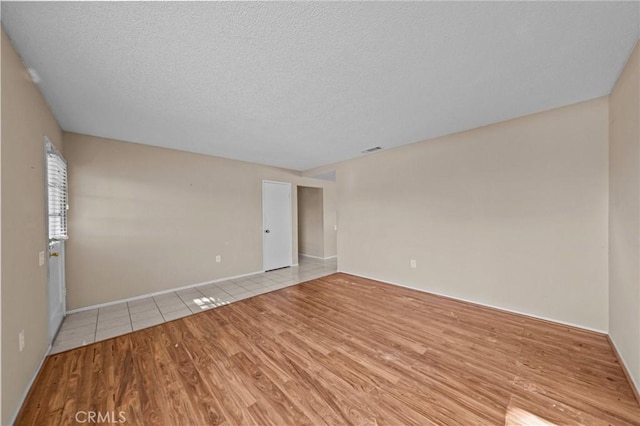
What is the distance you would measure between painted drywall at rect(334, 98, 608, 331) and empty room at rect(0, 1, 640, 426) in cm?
2

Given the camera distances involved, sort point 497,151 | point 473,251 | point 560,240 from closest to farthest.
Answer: point 560,240 < point 497,151 < point 473,251

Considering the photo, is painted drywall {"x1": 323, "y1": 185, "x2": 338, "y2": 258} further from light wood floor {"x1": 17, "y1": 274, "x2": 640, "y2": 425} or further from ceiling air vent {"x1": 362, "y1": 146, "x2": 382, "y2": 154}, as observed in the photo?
light wood floor {"x1": 17, "y1": 274, "x2": 640, "y2": 425}

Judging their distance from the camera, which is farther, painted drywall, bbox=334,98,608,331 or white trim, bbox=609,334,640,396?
painted drywall, bbox=334,98,608,331

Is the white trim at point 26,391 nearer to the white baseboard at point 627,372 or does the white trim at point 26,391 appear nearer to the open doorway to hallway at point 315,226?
the white baseboard at point 627,372

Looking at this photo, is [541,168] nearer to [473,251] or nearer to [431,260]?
A: [473,251]

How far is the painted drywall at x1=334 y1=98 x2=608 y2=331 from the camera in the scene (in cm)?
239

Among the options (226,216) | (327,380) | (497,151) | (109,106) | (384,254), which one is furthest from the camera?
(226,216)

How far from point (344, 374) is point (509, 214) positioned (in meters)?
2.69

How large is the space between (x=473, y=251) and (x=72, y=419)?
408 cm

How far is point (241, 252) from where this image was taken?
4.68m

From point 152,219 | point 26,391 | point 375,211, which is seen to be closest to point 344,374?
point 26,391

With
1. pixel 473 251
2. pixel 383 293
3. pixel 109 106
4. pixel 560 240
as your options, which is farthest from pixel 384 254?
pixel 109 106

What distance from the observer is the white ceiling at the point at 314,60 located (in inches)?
51.9

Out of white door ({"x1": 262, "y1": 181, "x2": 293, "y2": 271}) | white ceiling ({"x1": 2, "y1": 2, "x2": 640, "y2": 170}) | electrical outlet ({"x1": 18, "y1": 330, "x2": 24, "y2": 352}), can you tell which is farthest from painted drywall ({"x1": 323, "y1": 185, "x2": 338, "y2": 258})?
electrical outlet ({"x1": 18, "y1": 330, "x2": 24, "y2": 352})
